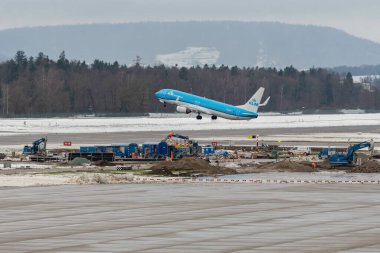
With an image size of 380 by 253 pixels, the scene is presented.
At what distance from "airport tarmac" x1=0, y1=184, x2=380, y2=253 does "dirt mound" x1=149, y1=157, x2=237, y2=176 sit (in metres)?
8.67

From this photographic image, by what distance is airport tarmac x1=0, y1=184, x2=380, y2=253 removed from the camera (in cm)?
2883

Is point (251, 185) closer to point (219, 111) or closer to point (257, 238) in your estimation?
point (257, 238)

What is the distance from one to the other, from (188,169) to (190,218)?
24946 mm

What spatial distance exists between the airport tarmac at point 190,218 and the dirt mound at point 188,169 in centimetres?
867

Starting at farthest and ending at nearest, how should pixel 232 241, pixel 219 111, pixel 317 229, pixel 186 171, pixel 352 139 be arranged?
pixel 219 111
pixel 352 139
pixel 186 171
pixel 317 229
pixel 232 241

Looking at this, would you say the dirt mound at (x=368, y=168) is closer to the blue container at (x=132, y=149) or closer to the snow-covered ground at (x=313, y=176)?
the snow-covered ground at (x=313, y=176)

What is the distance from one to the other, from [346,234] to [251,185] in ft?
64.0

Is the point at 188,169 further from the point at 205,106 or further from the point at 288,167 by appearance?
the point at 205,106

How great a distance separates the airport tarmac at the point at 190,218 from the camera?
94.6 feet

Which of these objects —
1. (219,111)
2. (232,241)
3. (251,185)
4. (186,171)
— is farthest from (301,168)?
(219,111)

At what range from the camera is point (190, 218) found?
35312 mm

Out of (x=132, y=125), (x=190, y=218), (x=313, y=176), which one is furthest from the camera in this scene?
(x=132, y=125)

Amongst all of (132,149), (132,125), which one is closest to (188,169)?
(132,149)

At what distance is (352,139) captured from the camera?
10281 centimetres
